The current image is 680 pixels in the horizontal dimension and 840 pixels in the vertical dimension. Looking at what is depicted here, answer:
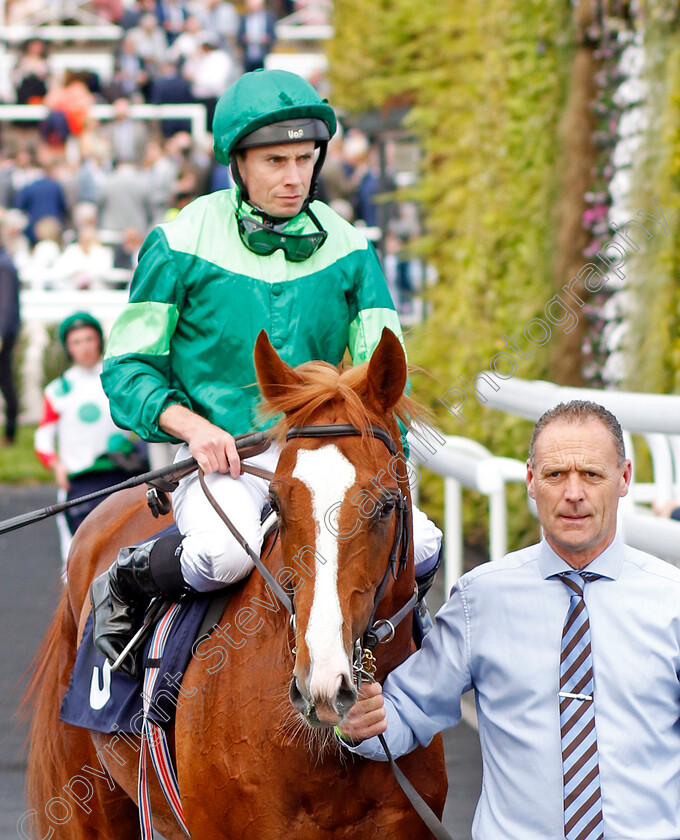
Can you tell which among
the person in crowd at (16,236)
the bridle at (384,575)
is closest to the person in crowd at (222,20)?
the person in crowd at (16,236)

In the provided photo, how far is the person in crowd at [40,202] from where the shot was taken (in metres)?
15.5

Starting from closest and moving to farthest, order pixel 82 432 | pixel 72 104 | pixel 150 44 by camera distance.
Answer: pixel 82 432 < pixel 72 104 < pixel 150 44

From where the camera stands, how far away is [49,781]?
13.5 feet

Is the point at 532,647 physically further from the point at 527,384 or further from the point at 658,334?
the point at 658,334

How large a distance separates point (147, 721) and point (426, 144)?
6.61 meters

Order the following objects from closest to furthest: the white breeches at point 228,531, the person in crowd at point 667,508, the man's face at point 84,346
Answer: the white breeches at point 228,531
the person in crowd at point 667,508
the man's face at point 84,346

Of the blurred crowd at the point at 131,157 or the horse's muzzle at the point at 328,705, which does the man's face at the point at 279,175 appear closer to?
the horse's muzzle at the point at 328,705

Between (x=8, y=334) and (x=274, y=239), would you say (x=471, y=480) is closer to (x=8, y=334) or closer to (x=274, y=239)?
(x=274, y=239)

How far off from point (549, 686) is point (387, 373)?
2.49 ft

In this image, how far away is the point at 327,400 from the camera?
2.83m

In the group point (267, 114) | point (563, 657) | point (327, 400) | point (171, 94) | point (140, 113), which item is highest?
point (267, 114)

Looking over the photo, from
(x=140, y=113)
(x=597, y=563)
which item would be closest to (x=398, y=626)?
(x=597, y=563)

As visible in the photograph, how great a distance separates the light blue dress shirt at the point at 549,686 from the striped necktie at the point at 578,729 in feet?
0.05

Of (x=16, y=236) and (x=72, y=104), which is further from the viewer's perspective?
(x=72, y=104)
